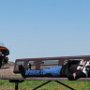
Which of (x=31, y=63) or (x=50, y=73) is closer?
(x=50, y=73)

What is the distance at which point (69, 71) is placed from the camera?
8148 millimetres

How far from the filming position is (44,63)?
9031mm

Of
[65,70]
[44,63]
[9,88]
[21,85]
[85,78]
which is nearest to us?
[85,78]

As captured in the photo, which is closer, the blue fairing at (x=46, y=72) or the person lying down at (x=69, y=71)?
the person lying down at (x=69, y=71)

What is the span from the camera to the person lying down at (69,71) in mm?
7801

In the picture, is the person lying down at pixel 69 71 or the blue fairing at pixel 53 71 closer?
the person lying down at pixel 69 71

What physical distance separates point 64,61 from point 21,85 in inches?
323

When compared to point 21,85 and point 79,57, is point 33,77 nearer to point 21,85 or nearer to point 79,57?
point 79,57

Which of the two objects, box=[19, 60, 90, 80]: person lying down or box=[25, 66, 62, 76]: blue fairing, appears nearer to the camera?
box=[19, 60, 90, 80]: person lying down

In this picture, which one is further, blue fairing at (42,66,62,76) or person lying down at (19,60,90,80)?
blue fairing at (42,66,62,76)

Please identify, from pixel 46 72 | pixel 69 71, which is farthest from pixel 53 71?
pixel 69 71

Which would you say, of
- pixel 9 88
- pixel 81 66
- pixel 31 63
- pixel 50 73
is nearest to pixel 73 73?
pixel 81 66

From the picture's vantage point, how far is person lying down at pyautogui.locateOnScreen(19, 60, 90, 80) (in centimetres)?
780

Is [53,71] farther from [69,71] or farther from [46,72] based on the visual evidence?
[69,71]
